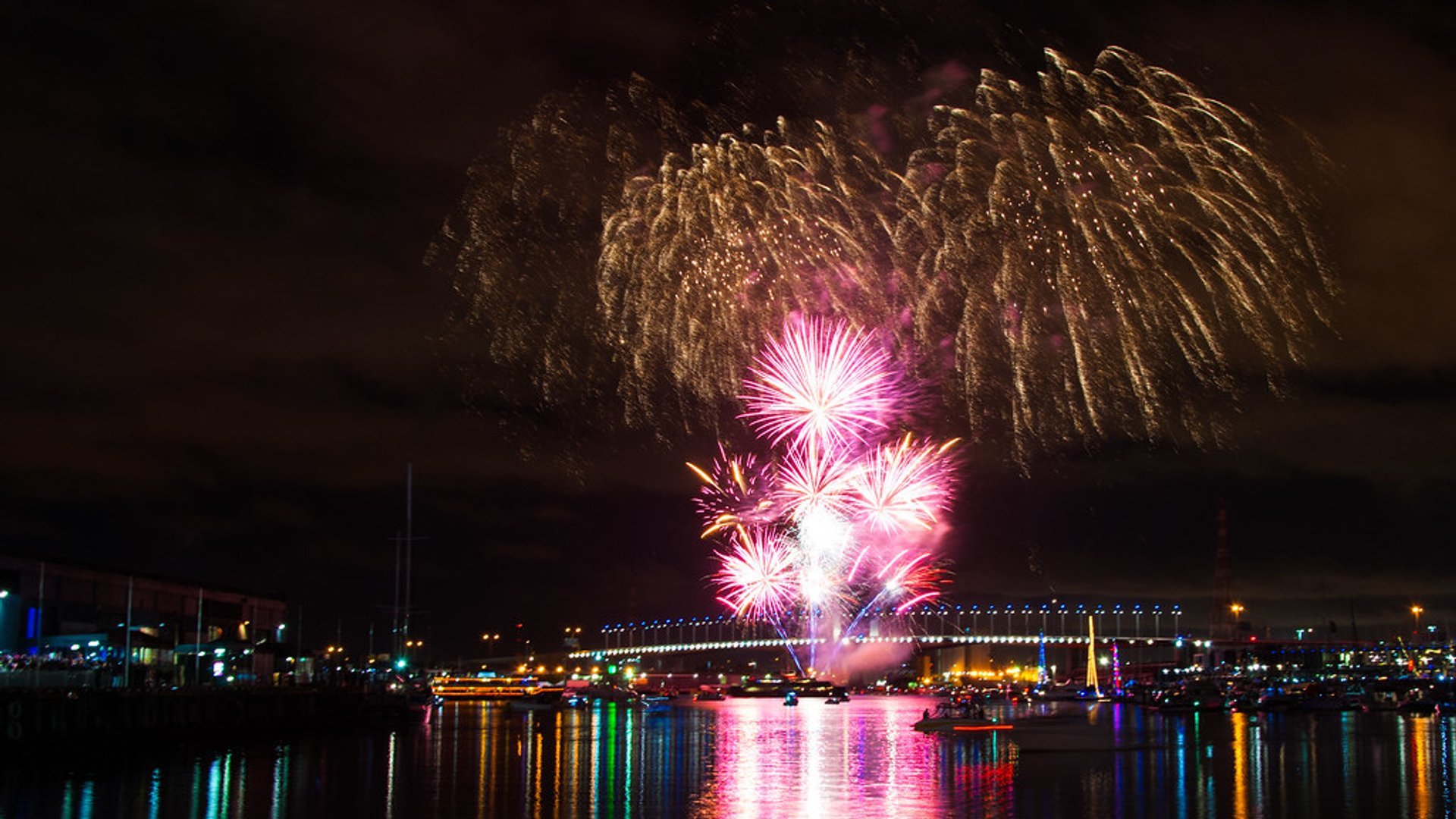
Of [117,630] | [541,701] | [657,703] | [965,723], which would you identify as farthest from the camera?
[541,701]

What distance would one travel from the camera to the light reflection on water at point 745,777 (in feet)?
107

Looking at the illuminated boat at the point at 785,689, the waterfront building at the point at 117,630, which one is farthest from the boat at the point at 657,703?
the waterfront building at the point at 117,630

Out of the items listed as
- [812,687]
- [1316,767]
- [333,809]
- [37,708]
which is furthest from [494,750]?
[812,687]

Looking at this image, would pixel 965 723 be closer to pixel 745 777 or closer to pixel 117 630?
pixel 745 777

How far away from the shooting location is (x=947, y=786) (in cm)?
3709

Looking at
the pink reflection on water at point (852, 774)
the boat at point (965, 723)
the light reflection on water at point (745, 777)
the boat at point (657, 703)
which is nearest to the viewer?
the pink reflection on water at point (852, 774)

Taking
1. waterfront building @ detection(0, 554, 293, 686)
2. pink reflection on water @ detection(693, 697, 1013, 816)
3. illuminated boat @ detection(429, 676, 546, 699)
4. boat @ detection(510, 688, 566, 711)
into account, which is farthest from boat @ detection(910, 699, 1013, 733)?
illuminated boat @ detection(429, 676, 546, 699)

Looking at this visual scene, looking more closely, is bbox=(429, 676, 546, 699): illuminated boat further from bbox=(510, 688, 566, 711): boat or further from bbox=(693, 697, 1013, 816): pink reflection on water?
bbox=(693, 697, 1013, 816): pink reflection on water

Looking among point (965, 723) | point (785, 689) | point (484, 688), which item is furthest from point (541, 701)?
point (965, 723)

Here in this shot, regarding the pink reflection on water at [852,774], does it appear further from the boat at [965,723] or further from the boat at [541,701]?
the boat at [541,701]

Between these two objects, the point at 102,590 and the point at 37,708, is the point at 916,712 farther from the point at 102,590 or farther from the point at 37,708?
the point at 37,708

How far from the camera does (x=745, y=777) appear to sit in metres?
40.8

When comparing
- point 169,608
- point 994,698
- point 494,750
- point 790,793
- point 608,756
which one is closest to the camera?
point 790,793

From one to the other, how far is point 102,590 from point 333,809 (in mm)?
57406
